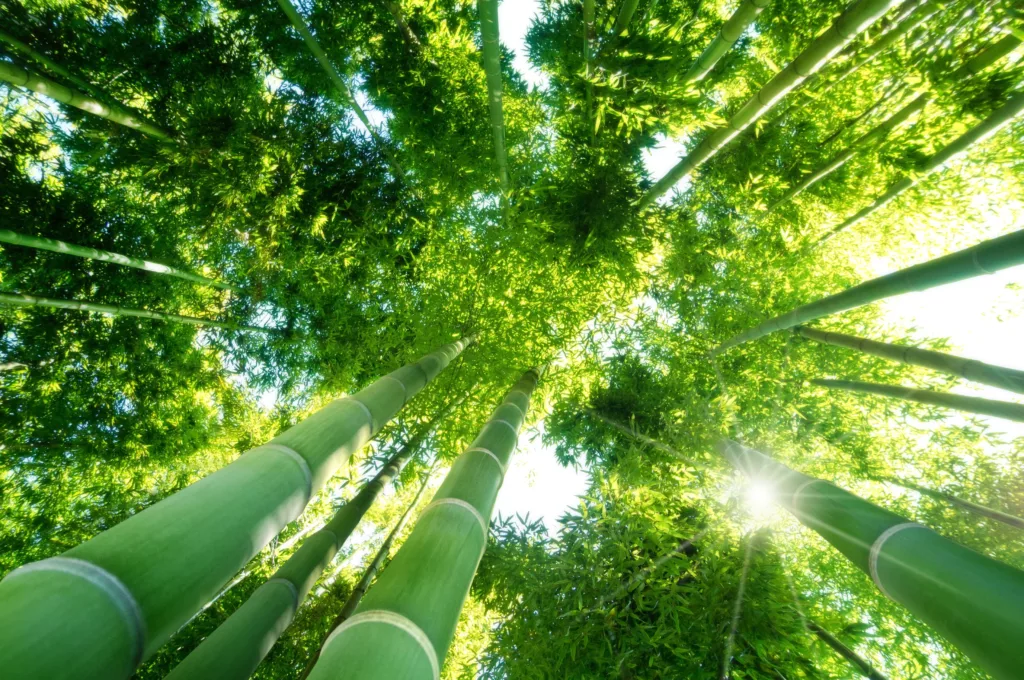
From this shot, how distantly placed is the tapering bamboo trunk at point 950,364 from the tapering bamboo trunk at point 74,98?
5906mm

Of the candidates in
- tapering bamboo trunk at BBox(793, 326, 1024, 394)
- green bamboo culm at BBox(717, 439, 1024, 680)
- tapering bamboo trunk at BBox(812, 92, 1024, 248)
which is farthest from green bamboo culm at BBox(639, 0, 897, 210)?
green bamboo culm at BBox(717, 439, 1024, 680)

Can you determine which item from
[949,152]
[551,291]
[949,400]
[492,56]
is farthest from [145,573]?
[949,152]

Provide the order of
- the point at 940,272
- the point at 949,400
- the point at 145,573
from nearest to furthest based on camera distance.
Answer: the point at 145,573
the point at 940,272
the point at 949,400

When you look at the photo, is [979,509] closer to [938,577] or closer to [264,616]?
[938,577]

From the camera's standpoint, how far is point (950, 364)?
2398mm

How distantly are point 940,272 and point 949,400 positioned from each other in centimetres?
141

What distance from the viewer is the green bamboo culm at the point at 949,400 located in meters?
2.23

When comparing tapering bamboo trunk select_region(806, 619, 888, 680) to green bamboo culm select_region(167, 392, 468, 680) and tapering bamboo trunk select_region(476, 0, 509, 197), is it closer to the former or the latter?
green bamboo culm select_region(167, 392, 468, 680)

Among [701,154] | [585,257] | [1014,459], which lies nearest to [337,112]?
[585,257]

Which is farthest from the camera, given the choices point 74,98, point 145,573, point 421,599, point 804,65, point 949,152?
point 74,98

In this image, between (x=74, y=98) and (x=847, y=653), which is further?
(x=74, y=98)

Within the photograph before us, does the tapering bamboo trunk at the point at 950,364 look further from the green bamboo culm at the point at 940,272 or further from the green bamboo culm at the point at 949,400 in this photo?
the green bamboo culm at the point at 940,272

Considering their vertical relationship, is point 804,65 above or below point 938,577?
above

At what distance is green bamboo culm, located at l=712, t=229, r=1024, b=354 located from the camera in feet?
5.49
